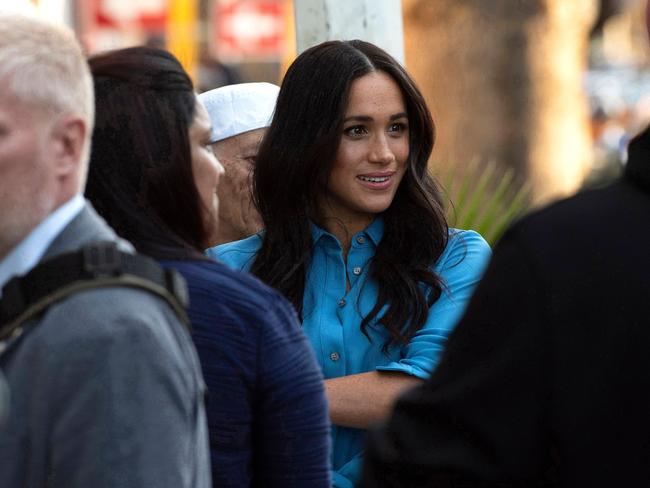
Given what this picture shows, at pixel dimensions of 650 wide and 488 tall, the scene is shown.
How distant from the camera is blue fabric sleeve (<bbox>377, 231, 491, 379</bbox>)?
3.49 metres

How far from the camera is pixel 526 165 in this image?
37.9 feet

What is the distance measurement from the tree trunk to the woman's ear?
855 cm

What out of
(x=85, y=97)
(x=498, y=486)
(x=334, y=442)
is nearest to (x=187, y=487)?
(x=498, y=486)

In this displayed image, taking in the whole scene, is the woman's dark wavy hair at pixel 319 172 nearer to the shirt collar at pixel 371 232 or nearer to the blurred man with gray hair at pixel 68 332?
the shirt collar at pixel 371 232

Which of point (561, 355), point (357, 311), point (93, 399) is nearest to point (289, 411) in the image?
point (93, 399)

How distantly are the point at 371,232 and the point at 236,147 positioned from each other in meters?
0.81

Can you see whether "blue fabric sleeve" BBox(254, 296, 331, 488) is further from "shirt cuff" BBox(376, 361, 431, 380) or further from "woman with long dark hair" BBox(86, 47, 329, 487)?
"shirt cuff" BBox(376, 361, 431, 380)

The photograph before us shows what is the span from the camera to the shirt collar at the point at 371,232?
3812 millimetres

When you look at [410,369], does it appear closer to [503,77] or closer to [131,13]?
[503,77]

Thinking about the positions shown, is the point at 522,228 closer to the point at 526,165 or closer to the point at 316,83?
the point at 316,83

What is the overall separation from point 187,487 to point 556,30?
9.59 metres

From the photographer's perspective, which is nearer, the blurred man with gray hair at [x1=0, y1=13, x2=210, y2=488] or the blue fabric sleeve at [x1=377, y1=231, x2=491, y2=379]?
the blurred man with gray hair at [x1=0, y1=13, x2=210, y2=488]

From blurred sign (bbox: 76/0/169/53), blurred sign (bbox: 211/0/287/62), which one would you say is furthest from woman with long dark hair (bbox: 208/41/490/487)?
blurred sign (bbox: 211/0/287/62)

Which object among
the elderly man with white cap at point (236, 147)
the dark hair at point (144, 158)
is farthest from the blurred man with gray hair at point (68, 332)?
the elderly man with white cap at point (236, 147)
